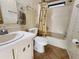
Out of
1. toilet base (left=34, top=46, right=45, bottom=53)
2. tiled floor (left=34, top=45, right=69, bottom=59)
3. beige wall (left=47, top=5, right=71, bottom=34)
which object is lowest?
tiled floor (left=34, top=45, right=69, bottom=59)

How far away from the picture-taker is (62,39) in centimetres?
240

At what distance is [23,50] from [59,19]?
4.92 ft

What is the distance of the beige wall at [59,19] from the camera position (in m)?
2.38

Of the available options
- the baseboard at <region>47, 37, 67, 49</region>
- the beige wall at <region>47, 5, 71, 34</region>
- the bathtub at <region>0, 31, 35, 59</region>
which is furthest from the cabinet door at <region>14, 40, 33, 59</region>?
the beige wall at <region>47, 5, 71, 34</region>

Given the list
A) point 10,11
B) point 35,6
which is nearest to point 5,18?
point 10,11

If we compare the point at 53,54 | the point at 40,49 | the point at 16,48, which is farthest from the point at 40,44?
the point at 16,48

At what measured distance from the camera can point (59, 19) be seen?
2.49m

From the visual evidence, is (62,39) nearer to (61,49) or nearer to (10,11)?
(61,49)

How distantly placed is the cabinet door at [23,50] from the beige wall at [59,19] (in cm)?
133

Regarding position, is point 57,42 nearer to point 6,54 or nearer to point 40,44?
point 40,44

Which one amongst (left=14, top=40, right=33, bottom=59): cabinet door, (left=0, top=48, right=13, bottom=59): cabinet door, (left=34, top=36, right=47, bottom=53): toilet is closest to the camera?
(left=0, top=48, right=13, bottom=59): cabinet door

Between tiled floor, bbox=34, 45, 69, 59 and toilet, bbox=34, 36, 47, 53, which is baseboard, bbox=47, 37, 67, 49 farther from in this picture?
toilet, bbox=34, 36, 47, 53

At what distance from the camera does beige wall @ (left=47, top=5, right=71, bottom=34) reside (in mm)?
2376

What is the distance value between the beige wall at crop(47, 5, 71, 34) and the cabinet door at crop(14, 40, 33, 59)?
133 centimetres
